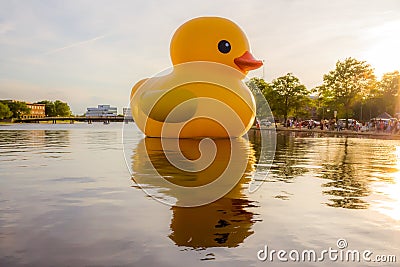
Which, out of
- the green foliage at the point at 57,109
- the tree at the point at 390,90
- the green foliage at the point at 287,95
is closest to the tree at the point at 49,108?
the green foliage at the point at 57,109

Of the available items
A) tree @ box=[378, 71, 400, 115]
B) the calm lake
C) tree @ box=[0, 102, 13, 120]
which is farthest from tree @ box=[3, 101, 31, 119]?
the calm lake

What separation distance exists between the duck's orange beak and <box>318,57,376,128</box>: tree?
32.0 m

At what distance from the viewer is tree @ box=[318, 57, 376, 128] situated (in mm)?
50312

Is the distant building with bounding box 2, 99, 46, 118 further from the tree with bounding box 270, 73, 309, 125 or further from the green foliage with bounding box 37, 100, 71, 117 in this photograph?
the tree with bounding box 270, 73, 309, 125

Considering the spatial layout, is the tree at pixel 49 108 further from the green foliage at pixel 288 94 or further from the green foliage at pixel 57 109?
the green foliage at pixel 288 94

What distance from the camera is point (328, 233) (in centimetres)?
522

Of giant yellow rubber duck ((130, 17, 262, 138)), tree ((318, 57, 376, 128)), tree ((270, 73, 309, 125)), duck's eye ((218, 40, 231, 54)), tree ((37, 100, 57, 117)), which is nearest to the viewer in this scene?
giant yellow rubber duck ((130, 17, 262, 138))

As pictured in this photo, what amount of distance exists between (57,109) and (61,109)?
1.76 metres

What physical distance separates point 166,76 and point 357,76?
1369 inches

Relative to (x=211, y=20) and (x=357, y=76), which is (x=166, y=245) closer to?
(x=211, y=20)

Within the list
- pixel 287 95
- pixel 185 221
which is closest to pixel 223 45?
pixel 185 221

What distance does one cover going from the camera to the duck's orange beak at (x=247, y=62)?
21.8m

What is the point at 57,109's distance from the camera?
7136 inches

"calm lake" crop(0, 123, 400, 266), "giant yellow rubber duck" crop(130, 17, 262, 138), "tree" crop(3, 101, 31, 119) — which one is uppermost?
"tree" crop(3, 101, 31, 119)
